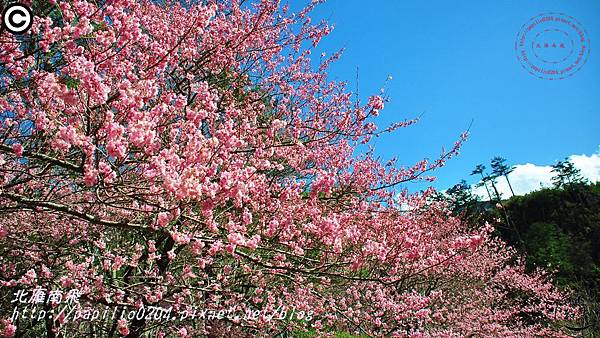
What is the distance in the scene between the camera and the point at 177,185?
7.13 feet

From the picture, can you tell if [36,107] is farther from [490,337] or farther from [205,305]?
[490,337]

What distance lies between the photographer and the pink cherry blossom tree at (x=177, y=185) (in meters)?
2.46

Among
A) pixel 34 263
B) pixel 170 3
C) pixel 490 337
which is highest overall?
pixel 170 3

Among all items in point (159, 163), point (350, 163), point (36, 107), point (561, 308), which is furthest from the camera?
point (561, 308)

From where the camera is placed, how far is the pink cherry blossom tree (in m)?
2.46

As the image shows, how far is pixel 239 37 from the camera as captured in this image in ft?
18.1

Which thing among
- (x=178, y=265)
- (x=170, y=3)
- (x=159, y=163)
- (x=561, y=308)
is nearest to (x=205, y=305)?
(x=178, y=265)

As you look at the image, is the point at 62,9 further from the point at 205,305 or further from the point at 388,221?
the point at 388,221

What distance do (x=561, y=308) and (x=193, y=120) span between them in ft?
58.3

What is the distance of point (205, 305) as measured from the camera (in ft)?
17.5

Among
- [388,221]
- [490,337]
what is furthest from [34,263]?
[490,337]

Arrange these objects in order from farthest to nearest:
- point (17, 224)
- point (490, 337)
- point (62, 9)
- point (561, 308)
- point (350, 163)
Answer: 1. point (561, 308)
2. point (490, 337)
3. point (350, 163)
4. point (17, 224)
5. point (62, 9)

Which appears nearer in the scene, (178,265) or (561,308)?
(178,265)

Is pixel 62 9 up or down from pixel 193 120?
up
